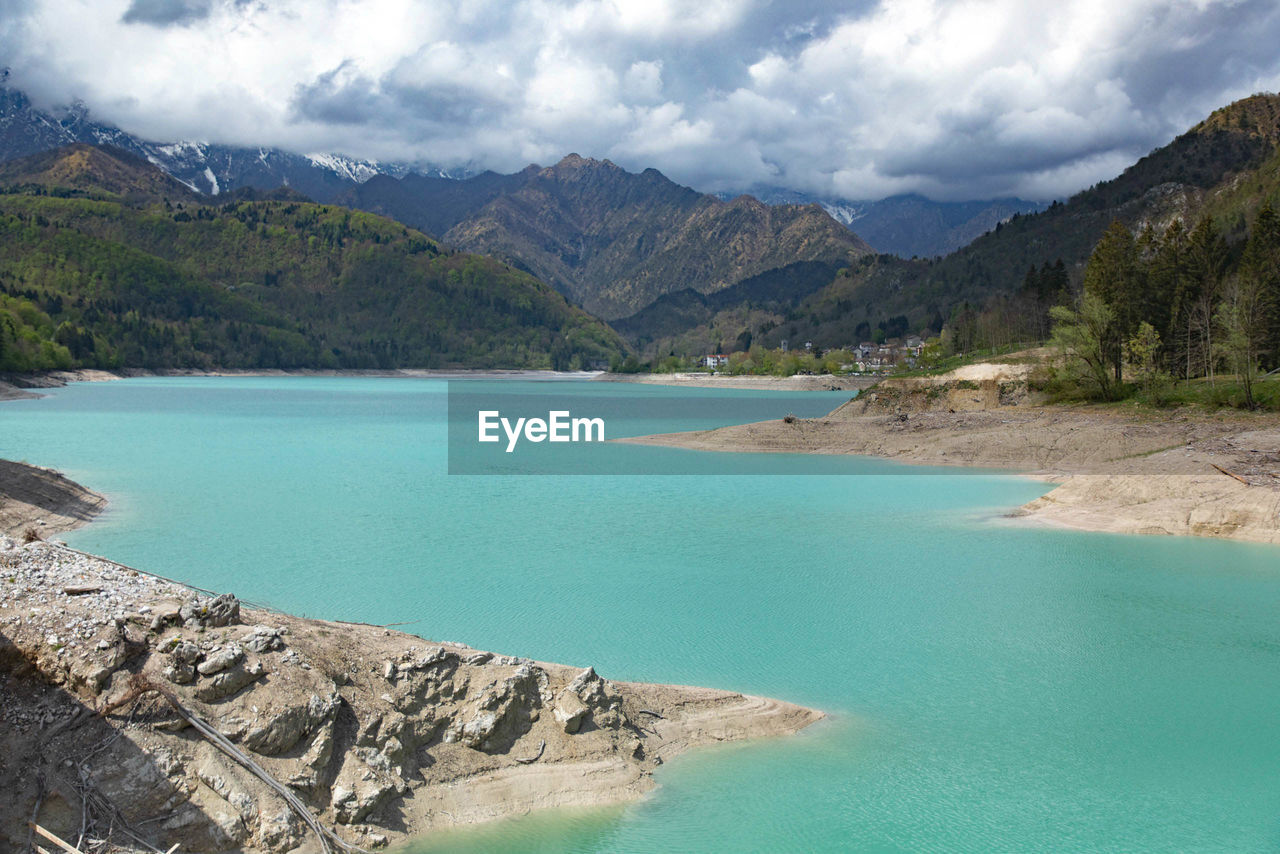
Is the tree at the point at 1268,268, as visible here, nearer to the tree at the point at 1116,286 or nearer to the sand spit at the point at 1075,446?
the tree at the point at 1116,286

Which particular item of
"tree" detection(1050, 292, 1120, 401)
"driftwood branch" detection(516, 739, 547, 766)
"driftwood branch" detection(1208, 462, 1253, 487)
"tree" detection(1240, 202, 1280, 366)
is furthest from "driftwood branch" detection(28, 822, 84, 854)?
"tree" detection(1240, 202, 1280, 366)

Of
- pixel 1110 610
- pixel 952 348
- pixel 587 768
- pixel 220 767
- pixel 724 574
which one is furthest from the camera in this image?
pixel 952 348

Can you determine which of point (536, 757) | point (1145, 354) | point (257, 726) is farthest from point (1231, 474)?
point (257, 726)

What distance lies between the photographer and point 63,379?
420ft

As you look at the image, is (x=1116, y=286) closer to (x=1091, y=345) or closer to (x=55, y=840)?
A: (x=1091, y=345)

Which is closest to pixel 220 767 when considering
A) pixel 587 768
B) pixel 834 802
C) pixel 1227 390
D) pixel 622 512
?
pixel 587 768

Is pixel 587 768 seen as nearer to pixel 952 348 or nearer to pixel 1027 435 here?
pixel 1027 435

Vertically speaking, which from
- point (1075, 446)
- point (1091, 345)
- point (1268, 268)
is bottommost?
point (1075, 446)

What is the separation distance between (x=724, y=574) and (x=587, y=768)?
1152cm

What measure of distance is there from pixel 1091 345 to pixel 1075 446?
41.3 feet

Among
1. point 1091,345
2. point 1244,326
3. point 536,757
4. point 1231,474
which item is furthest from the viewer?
point 1091,345

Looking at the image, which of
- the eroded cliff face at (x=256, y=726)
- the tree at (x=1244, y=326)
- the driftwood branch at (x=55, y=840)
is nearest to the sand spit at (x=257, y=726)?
the eroded cliff face at (x=256, y=726)

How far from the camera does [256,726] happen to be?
815 centimetres

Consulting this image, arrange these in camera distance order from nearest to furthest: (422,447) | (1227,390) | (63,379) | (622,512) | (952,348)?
(622,512) → (1227,390) → (422,447) → (952,348) → (63,379)
